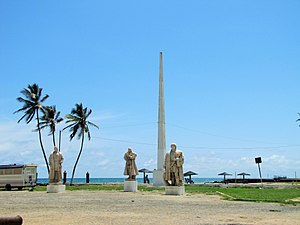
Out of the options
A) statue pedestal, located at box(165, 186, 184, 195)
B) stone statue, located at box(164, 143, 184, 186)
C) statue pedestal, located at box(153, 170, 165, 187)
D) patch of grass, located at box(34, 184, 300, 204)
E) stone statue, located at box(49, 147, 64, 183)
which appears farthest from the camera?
statue pedestal, located at box(153, 170, 165, 187)

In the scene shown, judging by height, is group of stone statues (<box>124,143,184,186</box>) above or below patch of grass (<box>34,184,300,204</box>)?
above

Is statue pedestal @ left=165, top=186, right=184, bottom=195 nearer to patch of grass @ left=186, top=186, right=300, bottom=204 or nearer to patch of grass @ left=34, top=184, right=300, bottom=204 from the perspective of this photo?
patch of grass @ left=34, top=184, right=300, bottom=204

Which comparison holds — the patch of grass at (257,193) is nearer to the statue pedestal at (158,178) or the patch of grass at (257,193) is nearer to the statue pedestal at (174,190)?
the statue pedestal at (174,190)

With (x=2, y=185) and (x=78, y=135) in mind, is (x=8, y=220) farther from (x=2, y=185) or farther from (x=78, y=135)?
(x=78, y=135)

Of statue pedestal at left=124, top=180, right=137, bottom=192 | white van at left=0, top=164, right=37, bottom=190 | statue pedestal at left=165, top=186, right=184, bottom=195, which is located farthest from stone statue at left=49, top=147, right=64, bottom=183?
white van at left=0, top=164, right=37, bottom=190

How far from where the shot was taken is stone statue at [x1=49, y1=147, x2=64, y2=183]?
1088 inches

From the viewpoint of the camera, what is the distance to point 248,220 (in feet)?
36.4

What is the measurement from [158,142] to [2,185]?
16.1 meters

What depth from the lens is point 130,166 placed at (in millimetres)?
29016

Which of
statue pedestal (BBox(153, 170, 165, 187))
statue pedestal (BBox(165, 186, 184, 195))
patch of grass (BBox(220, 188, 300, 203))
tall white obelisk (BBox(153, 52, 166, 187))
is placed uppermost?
tall white obelisk (BBox(153, 52, 166, 187))

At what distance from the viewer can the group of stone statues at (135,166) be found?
80.3 feet

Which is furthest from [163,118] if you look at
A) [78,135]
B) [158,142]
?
[78,135]

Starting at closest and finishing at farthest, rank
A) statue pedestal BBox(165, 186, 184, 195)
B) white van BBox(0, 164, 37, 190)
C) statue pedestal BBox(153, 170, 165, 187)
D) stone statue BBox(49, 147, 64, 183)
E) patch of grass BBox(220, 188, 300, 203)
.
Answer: patch of grass BBox(220, 188, 300, 203) → statue pedestal BBox(165, 186, 184, 195) → stone statue BBox(49, 147, 64, 183) → statue pedestal BBox(153, 170, 165, 187) → white van BBox(0, 164, 37, 190)

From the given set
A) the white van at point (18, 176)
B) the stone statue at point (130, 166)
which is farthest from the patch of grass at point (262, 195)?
the white van at point (18, 176)
